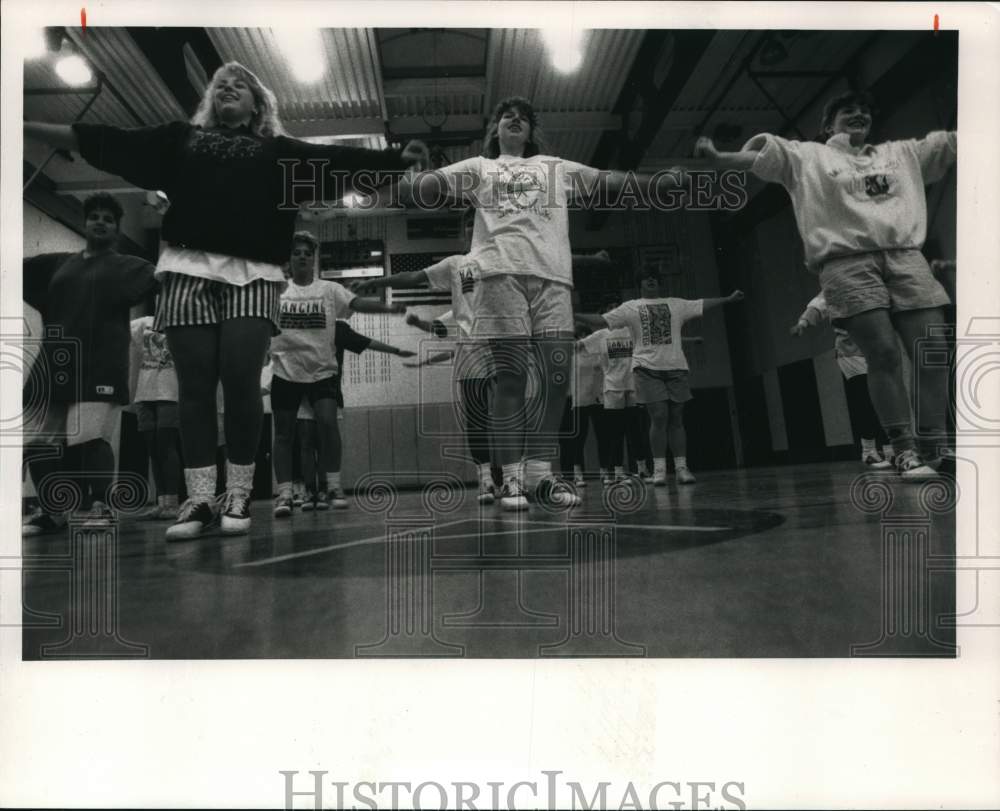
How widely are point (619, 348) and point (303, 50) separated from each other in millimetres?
817

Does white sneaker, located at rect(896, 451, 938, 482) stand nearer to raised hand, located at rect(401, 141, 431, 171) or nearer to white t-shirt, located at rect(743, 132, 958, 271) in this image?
white t-shirt, located at rect(743, 132, 958, 271)

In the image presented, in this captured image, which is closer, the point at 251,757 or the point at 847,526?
the point at 251,757

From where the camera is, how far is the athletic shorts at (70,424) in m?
1.31

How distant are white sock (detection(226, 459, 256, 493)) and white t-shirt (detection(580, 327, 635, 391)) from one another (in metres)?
0.68

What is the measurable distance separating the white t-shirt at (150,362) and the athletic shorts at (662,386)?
0.88 metres

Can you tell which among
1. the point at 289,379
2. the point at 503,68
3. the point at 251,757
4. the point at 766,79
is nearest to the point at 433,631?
the point at 251,757

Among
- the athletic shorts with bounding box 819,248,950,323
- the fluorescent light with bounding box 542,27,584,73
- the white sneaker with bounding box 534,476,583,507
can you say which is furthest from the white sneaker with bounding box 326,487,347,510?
the athletic shorts with bounding box 819,248,950,323

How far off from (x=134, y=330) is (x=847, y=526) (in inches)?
54.5

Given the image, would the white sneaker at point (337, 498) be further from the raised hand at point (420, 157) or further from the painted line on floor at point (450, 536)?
the raised hand at point (420, 157)

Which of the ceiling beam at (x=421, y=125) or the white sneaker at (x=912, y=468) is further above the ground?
the ceiling beam at (x=421, y=125)

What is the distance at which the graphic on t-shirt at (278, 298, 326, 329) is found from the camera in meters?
Answer: 1.34

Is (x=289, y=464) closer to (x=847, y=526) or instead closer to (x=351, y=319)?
(x=351, y=319)

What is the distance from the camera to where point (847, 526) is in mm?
1313

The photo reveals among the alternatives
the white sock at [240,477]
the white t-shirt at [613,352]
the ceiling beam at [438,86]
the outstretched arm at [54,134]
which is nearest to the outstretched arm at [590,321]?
the white t-shirt at [613,352]
